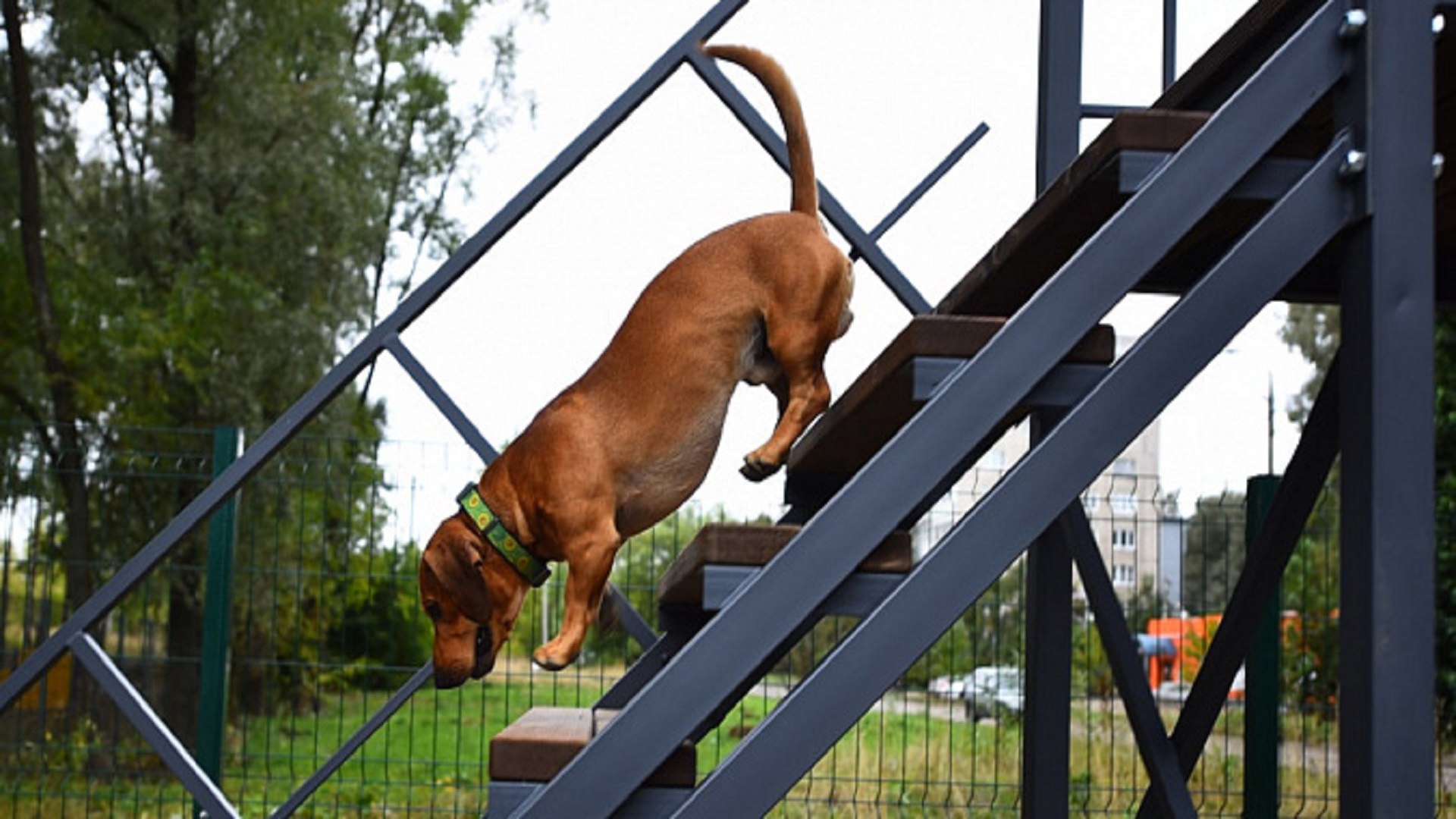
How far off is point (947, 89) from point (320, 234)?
4421mm

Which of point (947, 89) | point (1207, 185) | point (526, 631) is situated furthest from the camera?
point (947, 89)

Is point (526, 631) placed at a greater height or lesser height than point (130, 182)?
lesser

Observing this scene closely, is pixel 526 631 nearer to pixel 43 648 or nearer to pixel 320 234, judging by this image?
pixel 320 234

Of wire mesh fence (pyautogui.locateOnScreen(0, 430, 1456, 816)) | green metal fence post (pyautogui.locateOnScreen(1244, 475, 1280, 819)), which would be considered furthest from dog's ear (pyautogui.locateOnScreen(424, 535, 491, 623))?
green metal fence post (pyautogui.locateOnScreen(1244, 475, 1280, 819))

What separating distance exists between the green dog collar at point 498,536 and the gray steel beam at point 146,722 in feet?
4.65

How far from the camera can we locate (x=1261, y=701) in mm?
5355

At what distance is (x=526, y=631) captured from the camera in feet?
29.9

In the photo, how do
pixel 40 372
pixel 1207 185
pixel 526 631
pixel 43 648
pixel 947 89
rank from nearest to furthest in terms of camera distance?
pixel 1207 185, pixel 43 648, pixel 526 631, pixel 40 372, pixel 947 89

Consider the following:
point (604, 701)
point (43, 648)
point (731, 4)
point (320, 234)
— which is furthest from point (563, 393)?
point (320, 234)

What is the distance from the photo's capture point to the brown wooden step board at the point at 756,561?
7.22 feet

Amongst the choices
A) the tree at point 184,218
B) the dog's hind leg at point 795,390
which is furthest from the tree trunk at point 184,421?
the dog's hind leg at point 795,390

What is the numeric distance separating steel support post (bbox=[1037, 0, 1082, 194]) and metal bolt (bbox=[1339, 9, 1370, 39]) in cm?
109

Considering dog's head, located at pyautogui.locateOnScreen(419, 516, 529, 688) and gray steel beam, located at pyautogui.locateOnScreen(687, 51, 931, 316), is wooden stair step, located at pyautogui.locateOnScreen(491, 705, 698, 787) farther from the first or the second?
gray steel beam, located at pyautogui.locateOnScreen(687, 51, 931, 316)

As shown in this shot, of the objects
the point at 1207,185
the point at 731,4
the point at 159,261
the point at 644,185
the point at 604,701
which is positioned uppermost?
the point at 644,185
